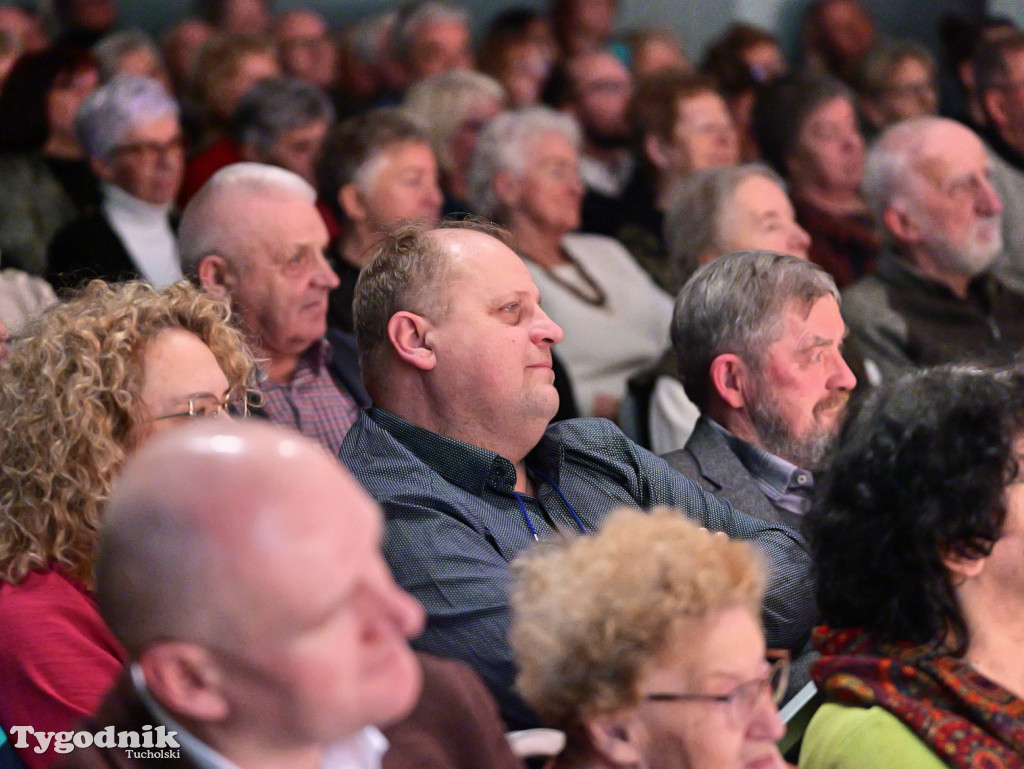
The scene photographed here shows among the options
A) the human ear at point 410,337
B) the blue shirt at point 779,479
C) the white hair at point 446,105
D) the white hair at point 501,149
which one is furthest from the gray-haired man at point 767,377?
the white hair at point 446,105

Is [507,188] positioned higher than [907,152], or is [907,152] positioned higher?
[907,152]

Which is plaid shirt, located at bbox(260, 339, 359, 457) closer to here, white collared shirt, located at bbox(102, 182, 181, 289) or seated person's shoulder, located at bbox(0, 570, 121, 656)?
seated person's shoulder, located at bbox(0, 570, 121, 656)

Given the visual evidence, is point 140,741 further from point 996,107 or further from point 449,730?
point 996,107

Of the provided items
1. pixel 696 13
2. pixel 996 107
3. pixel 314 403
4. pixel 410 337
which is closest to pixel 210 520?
pixel 410 337

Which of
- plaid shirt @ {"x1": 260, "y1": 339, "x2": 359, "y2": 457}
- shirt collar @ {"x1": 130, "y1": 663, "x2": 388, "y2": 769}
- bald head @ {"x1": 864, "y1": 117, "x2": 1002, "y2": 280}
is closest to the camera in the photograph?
shirt collar @ {"x1": 130, "y1": 663, "x2": 388, "y2": 769}

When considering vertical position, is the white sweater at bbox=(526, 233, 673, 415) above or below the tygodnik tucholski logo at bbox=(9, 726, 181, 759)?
below

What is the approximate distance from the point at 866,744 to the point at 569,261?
98.6 inches

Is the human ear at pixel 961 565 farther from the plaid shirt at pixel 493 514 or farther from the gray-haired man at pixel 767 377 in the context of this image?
the gray-haired man at pixel 767 377

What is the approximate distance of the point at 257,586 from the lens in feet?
3.31

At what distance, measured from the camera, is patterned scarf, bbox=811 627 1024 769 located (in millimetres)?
1581

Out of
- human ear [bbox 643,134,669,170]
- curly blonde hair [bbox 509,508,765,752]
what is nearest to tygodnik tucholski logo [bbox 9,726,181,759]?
curly blonde hair [bbox 509,508,765,752]

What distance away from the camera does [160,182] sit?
3.86 metres

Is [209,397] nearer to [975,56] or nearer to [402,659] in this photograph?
[402,659]

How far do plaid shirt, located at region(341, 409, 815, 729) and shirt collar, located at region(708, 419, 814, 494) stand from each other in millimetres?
234
